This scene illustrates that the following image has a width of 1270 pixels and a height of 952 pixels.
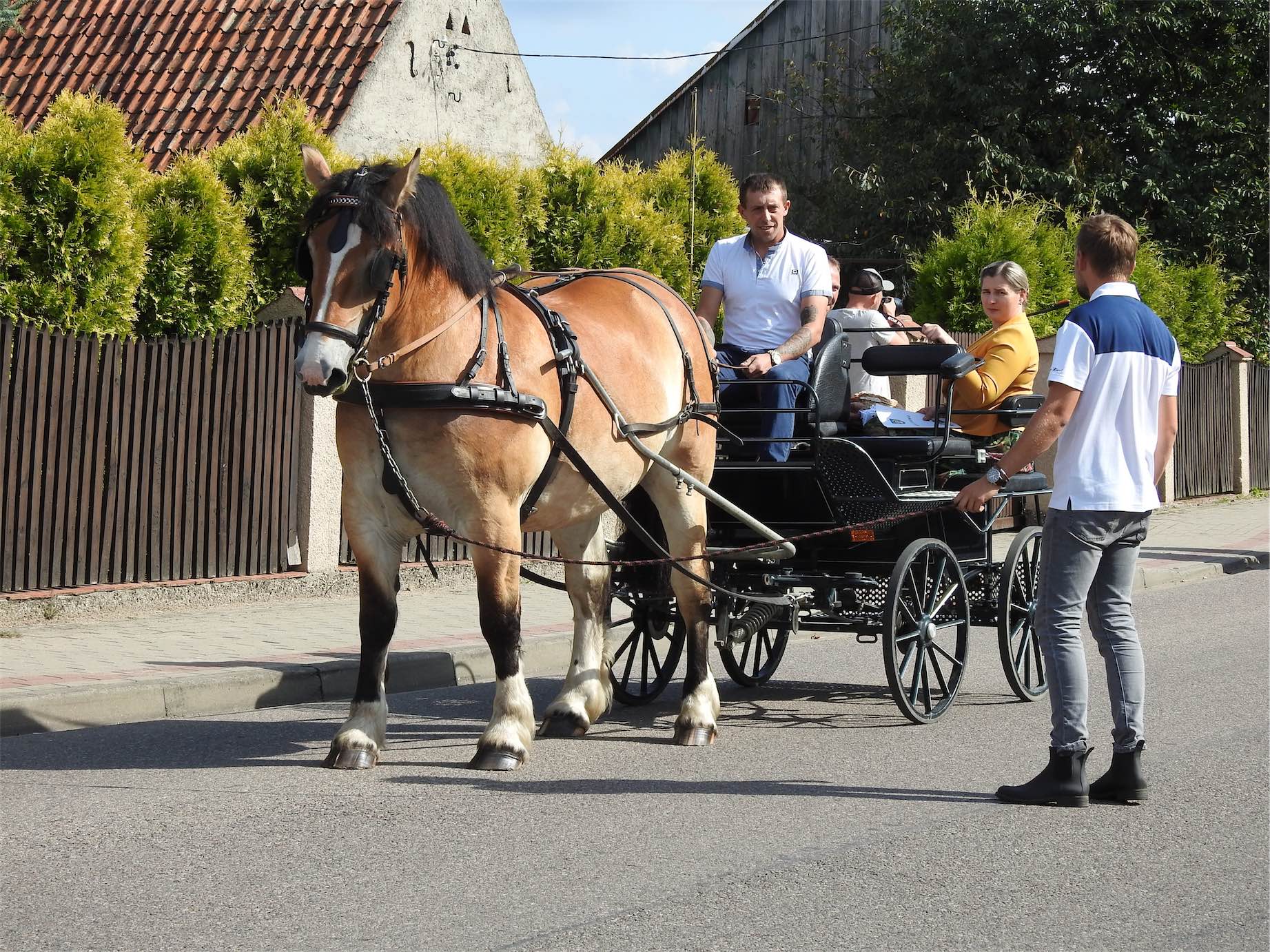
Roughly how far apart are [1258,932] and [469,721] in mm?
4022

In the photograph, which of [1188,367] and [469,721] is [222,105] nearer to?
[469,721]

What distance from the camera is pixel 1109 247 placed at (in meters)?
5.54

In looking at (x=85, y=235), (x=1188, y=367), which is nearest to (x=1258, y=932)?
(x=85, y=235)

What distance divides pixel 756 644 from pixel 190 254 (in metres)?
5.21

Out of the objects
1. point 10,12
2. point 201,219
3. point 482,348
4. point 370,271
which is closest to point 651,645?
point 482,348

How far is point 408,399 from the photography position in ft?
19.0

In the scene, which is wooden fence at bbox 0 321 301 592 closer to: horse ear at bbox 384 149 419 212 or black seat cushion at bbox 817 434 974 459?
horse ear at bbox 384 149 419 212

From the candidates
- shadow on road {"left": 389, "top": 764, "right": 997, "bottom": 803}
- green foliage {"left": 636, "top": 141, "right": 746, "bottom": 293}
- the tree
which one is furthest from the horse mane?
the tree

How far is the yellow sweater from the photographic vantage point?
313 inches

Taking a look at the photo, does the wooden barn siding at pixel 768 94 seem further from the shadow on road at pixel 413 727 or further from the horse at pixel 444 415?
the horse at pixel 444 415

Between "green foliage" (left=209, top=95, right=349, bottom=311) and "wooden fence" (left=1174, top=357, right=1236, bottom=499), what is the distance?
13.7 meters

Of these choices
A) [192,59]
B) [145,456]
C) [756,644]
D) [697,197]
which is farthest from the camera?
[192,59]

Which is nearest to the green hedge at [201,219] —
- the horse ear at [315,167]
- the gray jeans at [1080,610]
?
the horse ear at [315,167]

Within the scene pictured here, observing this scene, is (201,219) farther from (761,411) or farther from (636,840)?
(636,840)
